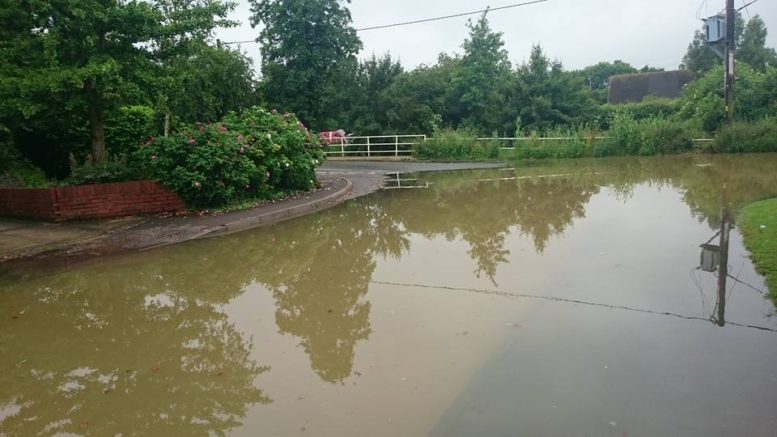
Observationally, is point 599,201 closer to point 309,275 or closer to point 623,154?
point 309,275

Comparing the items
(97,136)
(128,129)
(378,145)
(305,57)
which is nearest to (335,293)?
(97,136)

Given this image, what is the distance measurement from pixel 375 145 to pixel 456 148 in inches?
204

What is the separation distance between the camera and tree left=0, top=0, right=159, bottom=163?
10.6 m

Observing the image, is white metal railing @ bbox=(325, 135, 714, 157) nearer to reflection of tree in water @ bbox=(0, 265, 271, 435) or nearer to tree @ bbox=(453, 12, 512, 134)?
tree @ bbox=(453, 12, 512, 134)

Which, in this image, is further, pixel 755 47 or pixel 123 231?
pixel 755 47

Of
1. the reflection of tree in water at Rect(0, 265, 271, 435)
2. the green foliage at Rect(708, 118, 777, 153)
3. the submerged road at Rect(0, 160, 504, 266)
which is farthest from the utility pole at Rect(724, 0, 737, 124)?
the reflection of tree in water at Rect(0, 265, 271, 435)

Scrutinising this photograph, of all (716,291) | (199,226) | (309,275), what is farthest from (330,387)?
(199,226)

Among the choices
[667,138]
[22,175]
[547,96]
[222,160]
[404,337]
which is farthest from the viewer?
[547,96]

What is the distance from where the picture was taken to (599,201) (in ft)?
42.2

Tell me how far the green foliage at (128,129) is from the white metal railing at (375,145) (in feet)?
47.1

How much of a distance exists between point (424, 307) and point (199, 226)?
639cm

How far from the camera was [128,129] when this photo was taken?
16234 millimetres

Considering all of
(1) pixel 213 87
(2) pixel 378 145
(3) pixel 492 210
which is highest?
(1) pixel 213 87

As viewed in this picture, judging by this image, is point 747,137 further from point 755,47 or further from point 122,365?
point 755,47
